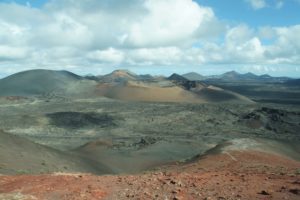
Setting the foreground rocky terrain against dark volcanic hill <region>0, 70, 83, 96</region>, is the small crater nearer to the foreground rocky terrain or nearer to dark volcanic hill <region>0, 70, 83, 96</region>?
the foreground rocky terrain

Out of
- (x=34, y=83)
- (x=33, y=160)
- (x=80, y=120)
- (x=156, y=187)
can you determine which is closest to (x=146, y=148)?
(x=33, y=160)

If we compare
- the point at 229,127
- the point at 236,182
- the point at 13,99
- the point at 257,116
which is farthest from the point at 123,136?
the point at 13,99

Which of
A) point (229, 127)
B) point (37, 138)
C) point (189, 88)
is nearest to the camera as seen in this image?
point (37, 138)

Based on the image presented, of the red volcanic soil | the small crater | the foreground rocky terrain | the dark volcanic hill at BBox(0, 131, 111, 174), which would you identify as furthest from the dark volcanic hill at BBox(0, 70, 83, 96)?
the red volcanic soil

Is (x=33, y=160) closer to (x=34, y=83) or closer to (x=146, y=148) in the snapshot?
(x=146, y=148)

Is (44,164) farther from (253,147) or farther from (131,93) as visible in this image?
(131,93)

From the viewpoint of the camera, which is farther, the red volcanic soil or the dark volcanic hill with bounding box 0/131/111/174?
the dark volcanic hill with bounding box 0/131/111/174

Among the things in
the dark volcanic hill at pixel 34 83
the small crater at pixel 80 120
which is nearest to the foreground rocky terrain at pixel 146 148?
the small crater at pixel 80 120

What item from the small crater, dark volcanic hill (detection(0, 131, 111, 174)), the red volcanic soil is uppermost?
the red volcanic soil
